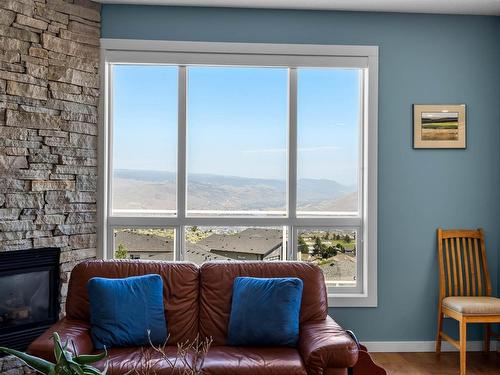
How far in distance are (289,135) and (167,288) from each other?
1712 millimetres

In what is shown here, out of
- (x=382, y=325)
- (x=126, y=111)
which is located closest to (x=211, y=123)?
(x=126, y=111)

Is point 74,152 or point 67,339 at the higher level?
point 74,152

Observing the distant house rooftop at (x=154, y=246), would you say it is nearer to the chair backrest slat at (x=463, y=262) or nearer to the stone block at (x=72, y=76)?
the stone block at (x=72, y=76)

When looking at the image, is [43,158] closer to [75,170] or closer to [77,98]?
[75,170]

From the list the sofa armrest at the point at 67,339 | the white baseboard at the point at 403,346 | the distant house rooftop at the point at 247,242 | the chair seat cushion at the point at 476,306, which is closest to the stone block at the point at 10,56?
the sofa armrest at the point at 67,339

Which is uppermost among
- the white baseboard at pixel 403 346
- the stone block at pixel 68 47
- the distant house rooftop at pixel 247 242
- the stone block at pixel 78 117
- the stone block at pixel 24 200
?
the stone block at pixel 68 47

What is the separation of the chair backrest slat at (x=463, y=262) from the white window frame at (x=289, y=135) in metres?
0.58

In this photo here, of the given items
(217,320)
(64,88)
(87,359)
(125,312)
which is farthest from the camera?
(64,88)

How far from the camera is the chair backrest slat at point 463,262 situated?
4297mm

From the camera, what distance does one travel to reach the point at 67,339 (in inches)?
108

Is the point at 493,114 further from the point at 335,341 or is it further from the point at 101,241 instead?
the point at 101,241

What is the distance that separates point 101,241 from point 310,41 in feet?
7.63

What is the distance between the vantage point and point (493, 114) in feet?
14.5

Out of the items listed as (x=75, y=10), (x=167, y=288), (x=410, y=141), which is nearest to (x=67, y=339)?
(x=167, y=288)
